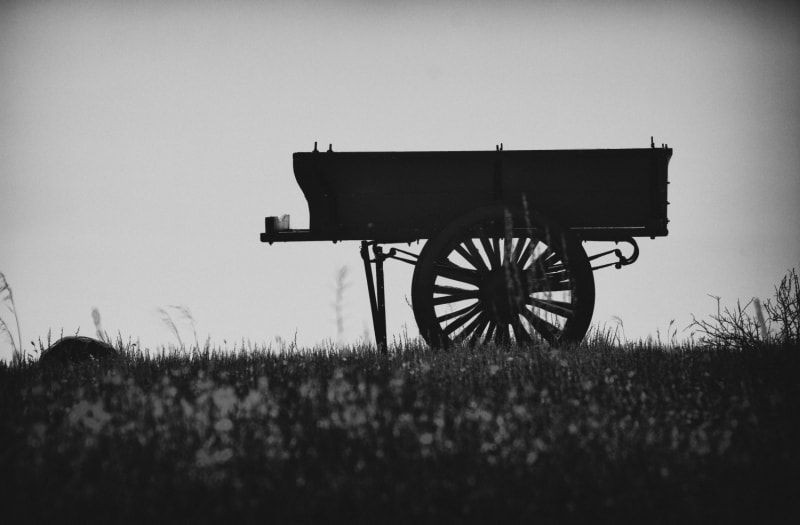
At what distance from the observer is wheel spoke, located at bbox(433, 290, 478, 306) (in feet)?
16.4

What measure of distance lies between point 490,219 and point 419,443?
8.18 ft

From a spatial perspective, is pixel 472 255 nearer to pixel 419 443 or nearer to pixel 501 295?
pixel 501 295

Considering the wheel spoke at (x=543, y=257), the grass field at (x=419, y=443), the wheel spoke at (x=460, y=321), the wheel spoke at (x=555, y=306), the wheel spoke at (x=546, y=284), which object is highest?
the wheel spoke at (x=543, y=257)

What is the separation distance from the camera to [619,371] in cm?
404

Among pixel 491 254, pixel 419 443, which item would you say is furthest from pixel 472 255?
pixel 419 443

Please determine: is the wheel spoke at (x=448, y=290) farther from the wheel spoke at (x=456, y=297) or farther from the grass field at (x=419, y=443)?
the grass field at (x=419, y=443)

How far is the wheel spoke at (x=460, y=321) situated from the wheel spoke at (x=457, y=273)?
0.22m

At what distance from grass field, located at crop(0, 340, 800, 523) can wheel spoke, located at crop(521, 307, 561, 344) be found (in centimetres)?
70

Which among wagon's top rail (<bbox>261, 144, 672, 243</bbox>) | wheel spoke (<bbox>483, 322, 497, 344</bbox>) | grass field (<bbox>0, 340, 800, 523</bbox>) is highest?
wagon's top rail (<bbox>261, 144, 672, 243</bbox>)

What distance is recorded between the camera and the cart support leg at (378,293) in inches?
209

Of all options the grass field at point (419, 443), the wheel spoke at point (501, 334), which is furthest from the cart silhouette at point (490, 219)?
the grass field at point (419, 443)

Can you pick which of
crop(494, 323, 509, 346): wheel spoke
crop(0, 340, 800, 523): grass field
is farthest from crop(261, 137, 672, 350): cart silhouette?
crop(0, 340, 800, 523): grass field

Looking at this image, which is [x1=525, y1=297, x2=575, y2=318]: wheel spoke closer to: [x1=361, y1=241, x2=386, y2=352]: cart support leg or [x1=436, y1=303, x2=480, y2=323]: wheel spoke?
[x1=436, y1=303, x2=480, y2=323]: wheel spoke

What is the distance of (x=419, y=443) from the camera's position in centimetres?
282
